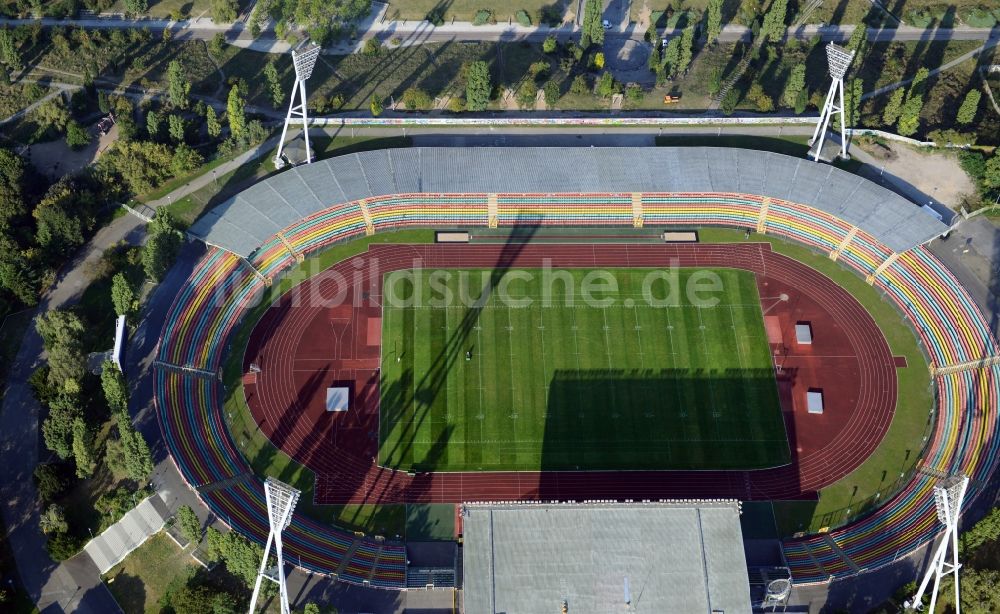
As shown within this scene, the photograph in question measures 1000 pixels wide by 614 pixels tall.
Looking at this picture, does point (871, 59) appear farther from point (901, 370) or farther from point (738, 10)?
point (901, 370)

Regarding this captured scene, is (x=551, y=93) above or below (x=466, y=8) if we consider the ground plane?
below

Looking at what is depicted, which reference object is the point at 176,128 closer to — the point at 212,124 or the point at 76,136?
the point at 212,124

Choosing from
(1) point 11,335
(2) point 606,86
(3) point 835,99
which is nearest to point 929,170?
(3) point 835,99

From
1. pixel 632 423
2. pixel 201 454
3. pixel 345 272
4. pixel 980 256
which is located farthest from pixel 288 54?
pixel 980 256

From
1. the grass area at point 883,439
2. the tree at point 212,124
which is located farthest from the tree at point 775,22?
the tree at point 212,124

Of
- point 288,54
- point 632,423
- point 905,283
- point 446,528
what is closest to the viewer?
point 446,528

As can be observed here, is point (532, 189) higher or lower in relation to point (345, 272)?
higher
